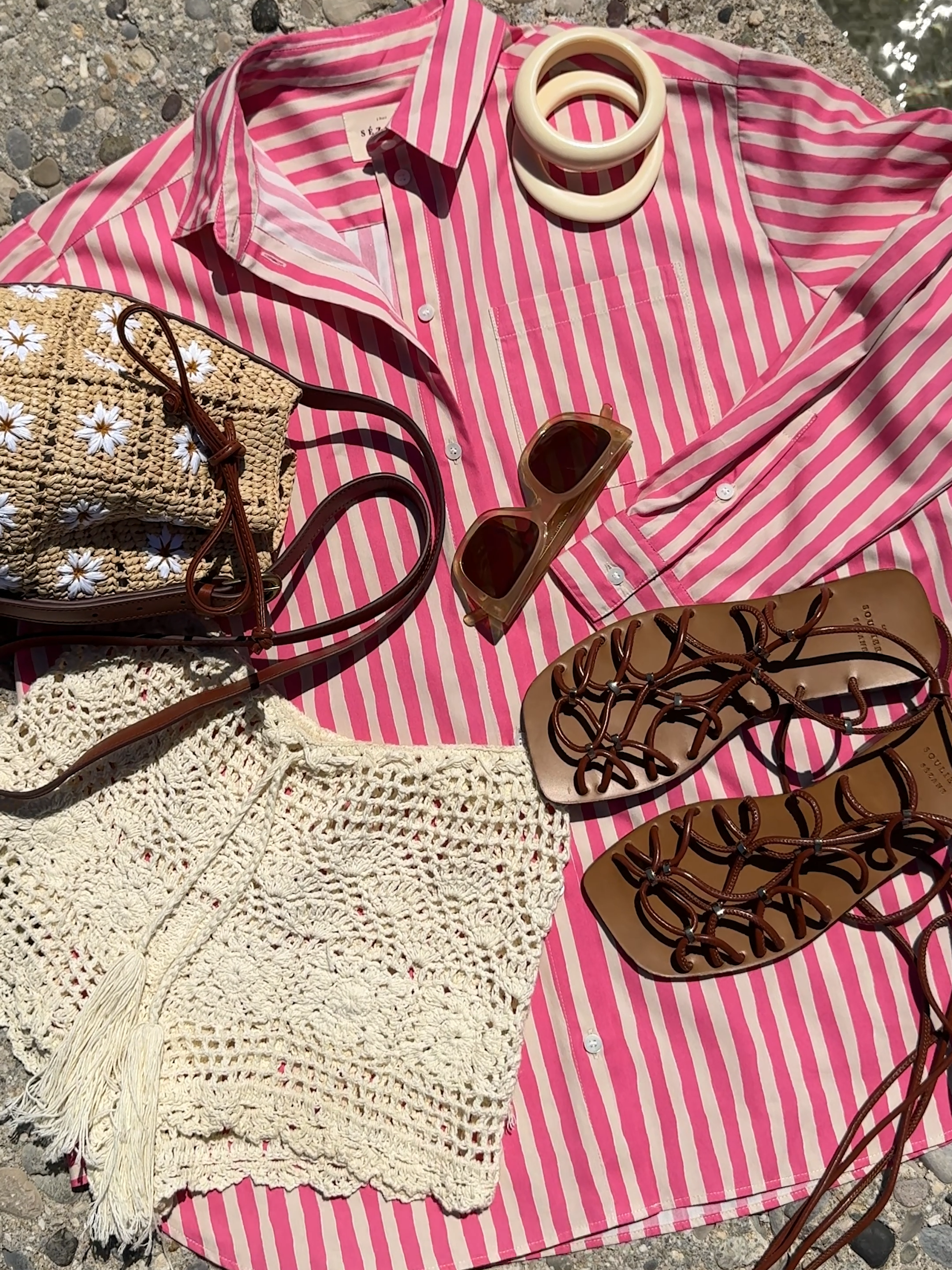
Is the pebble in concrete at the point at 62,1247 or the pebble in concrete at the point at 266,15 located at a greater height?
the pebble in concrete at the point at 266,15

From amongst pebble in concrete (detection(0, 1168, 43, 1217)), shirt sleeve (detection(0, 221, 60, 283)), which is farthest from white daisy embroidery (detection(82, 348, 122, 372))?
pebble in concrete (detection(0, 1168, 43, 1217))

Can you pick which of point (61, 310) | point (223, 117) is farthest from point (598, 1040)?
point (223, 117)

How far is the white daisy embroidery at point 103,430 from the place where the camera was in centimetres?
97

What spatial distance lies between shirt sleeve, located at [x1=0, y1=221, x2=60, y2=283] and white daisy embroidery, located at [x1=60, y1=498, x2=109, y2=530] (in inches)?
15.1

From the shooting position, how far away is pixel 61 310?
3.27 feet

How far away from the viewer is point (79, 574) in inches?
41.1

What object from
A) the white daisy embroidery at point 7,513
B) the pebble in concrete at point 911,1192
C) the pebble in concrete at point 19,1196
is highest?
the white daisy embroidery at point 7,513

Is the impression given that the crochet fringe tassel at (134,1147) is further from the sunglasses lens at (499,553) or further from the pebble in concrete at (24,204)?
the pebble in concrete at (24,204)

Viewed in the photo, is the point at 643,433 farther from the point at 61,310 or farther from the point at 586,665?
the point at 61,310

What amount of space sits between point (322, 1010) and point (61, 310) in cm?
88

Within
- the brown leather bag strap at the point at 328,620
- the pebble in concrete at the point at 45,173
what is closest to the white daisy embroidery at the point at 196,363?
the brown leather bag strap at the point at 328,620

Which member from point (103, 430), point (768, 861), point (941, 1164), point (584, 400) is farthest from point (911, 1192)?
point (103, 430)

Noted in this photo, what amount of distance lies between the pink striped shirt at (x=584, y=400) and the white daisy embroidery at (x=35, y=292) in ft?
0.58

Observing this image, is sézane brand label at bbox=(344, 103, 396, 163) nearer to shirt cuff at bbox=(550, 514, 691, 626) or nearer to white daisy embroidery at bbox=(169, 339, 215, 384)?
white daisy embroidery at bbox=(169, 339, 215, 384)
